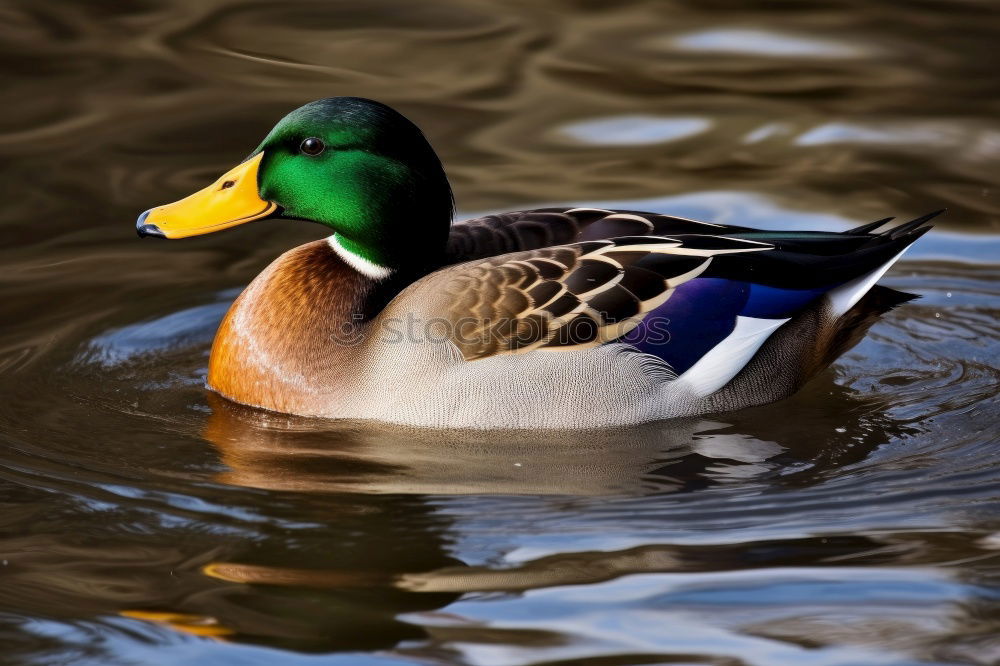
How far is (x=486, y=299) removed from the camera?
5977 millimetres

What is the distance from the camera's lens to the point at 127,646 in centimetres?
441

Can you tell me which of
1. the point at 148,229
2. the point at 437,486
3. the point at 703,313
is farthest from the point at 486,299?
the point at 148,229

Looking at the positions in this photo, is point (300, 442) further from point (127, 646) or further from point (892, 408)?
point (892, 408)

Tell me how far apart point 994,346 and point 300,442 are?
3.31m

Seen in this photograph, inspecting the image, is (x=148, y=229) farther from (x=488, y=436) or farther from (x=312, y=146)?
(x=488, y=436)

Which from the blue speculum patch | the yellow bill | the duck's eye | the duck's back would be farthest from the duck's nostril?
the blue speculum patch

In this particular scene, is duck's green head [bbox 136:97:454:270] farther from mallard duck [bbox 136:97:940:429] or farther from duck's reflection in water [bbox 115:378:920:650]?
duck's reflection in water [bbox 115:378:920:650]

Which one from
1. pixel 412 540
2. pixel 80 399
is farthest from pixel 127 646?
pixel 80 399

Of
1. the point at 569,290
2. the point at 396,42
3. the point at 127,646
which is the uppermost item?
the point at 396,42

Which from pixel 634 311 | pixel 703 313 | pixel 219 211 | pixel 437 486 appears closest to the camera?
pixel 437 486

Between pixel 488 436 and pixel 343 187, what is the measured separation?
4.17ft

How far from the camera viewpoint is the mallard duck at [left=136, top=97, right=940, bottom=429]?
6.01 m

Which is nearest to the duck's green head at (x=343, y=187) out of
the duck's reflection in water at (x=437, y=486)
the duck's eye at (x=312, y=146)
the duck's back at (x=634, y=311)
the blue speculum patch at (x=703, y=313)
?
the duck's eye at (x=312, y=146)

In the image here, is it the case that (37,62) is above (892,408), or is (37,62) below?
above
